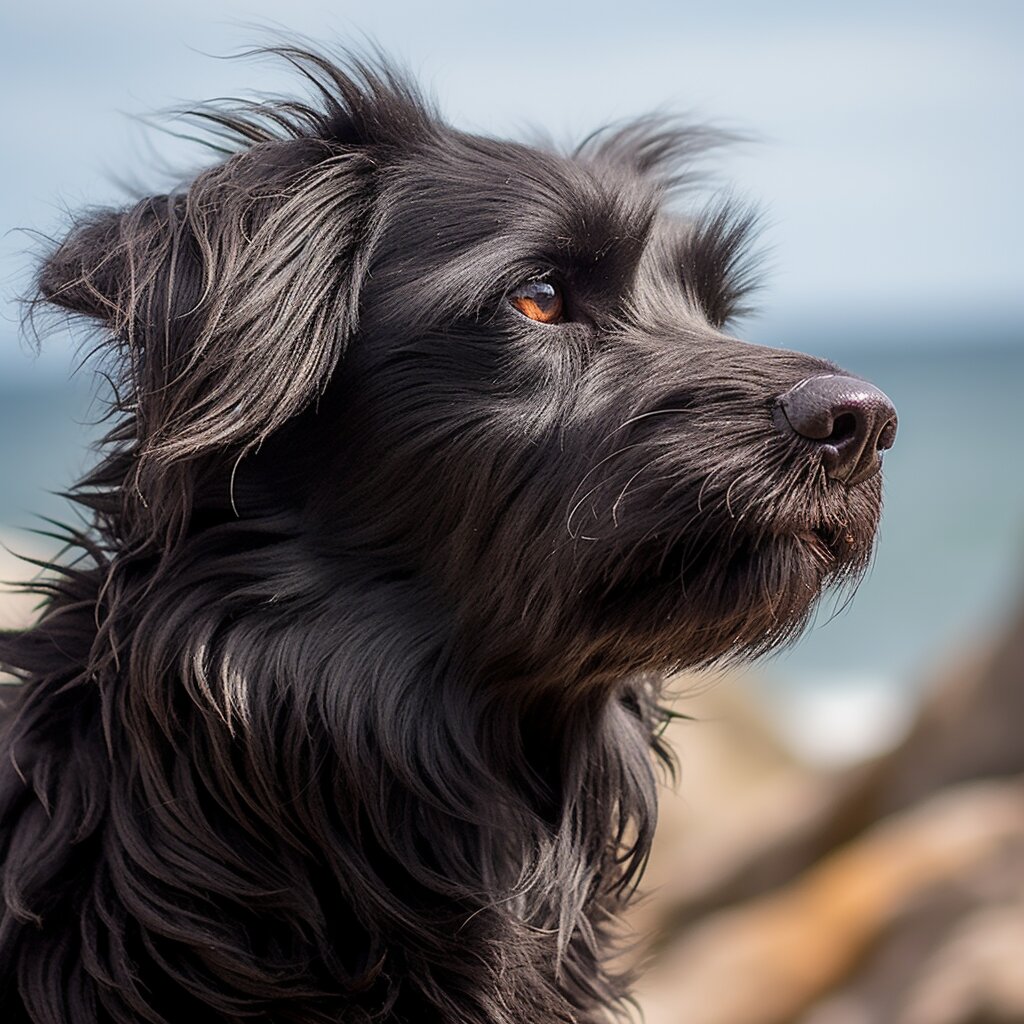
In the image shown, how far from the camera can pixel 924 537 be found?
3456cm

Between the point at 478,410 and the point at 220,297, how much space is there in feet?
1.60

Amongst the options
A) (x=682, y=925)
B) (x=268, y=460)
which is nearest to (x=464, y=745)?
(x=268, y=460)

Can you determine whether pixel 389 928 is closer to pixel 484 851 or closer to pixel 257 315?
pixel 484 851

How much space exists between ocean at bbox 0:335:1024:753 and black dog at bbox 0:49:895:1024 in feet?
1.20

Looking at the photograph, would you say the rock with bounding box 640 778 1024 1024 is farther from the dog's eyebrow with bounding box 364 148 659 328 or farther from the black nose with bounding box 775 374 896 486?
the dog's eyebrow with bounding box 364 148 659 328

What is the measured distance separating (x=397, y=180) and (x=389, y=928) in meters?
1.40

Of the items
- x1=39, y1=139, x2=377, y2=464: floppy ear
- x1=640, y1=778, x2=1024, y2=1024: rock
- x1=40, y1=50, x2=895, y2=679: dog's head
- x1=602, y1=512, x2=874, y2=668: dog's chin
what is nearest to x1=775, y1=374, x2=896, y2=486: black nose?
x1=40, y1=50, x2=895, y2=679: dog's head

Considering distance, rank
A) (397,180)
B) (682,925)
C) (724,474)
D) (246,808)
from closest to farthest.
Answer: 1. (724,474)
2. (246,808)
3. (397,180)
4. (682,925)

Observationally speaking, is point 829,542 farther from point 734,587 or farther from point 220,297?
point 220,297

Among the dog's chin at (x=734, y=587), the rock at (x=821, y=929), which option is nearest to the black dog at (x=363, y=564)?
the dog's chin at (x=734, y=587)

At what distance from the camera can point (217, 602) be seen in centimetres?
243

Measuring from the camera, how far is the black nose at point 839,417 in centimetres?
227

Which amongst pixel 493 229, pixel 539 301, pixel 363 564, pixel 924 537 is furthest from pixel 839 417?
pixel 924 537

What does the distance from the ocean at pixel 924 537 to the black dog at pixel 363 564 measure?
36 centimetres
